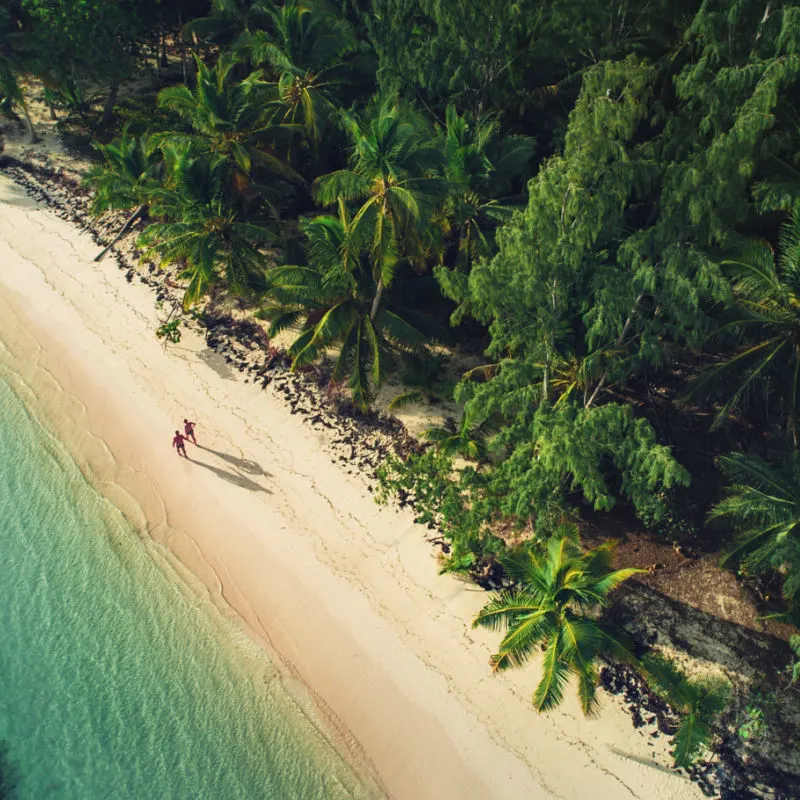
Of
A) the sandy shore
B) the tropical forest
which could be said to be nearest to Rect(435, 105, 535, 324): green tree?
the tropical forest

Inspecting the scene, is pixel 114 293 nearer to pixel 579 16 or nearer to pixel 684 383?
pixel 579 16

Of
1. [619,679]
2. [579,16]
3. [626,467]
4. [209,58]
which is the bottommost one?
[619,679]

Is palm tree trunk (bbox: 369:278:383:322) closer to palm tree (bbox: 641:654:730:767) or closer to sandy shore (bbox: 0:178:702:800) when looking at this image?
sandy shore (bbox: 0:178:702:800)

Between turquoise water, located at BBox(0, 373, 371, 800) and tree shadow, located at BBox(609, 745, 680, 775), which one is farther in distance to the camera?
turquoise water, located at BBox(0, 373, 371, 800)

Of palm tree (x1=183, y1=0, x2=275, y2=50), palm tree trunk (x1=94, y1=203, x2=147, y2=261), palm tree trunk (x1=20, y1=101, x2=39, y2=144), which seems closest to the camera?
palm tree (x1=183, y1=0, x2=275, y2=50)

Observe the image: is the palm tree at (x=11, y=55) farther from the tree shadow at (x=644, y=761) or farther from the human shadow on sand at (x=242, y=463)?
the tree shadow at (x=644, y=761)

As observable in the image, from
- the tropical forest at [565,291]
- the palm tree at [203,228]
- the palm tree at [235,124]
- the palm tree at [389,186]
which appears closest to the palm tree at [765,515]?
the tropical forest at [565,291]

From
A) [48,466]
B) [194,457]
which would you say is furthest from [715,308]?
[48,466]
